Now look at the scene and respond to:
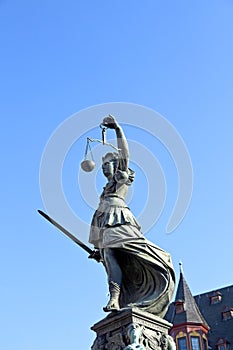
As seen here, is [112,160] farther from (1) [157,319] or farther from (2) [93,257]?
(1) [157,319]

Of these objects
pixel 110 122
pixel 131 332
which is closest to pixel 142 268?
pixel 131 332

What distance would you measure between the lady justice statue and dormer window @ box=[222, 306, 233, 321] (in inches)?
1184

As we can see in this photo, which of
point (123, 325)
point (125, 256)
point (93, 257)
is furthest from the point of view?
point (93, 257)

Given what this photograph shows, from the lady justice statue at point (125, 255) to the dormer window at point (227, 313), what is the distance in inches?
1184

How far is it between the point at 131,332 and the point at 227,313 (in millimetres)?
31271

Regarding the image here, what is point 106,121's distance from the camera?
974 centimetres

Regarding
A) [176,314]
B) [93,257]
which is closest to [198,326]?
[176,314]

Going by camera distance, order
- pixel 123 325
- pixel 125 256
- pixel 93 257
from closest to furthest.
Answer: pixel 123 325 → pixel 125 256 → pixel 93 257

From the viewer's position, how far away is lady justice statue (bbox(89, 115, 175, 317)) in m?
8.92

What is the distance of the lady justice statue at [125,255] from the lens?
892 centimetres

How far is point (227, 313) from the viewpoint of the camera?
37.9 meters

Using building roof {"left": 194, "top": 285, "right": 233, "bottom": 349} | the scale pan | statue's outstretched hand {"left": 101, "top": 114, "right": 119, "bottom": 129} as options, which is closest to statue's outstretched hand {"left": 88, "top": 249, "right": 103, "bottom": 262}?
the scale pan

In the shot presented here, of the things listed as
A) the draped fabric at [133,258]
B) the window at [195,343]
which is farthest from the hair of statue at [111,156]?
the window at [195,343]

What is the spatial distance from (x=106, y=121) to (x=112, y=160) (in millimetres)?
707
